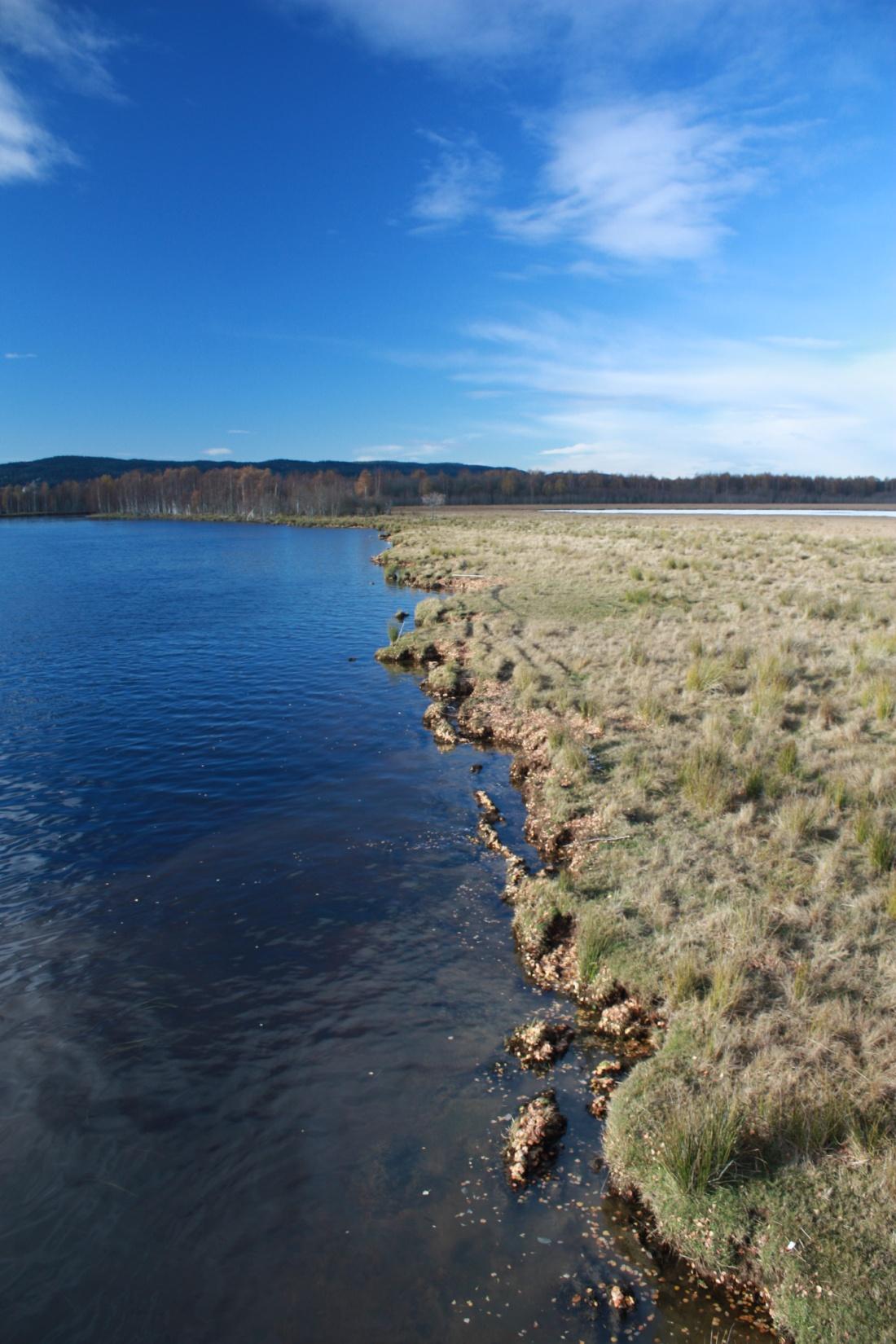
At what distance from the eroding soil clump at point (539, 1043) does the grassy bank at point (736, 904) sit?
2.20ft

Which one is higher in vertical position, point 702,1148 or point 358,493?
point 358,493

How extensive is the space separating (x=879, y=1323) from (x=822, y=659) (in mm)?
15403

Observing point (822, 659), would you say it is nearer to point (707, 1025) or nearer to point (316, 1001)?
point (707, 1025)

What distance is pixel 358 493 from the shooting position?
166 m

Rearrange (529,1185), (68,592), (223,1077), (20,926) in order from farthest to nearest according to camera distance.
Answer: (68,592) < (20,926) < (223,1077) < (529,1185)

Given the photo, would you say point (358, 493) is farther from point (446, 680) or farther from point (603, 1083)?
point (603, 1083)

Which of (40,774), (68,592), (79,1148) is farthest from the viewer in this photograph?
(68,592)

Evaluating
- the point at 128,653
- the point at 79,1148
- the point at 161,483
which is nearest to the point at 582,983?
the point at 79,1148

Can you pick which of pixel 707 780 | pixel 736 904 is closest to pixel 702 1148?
pixel 736 904

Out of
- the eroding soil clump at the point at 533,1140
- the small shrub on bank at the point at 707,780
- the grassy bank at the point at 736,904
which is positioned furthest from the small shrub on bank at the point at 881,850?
the eroding soil clump at the point at 533,1140

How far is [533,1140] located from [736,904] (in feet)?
12.8

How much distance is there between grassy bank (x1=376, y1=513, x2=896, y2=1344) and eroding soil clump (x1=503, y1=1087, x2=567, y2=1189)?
1.45ft

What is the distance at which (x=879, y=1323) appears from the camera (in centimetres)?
434

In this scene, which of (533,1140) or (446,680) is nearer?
(533,1140)
